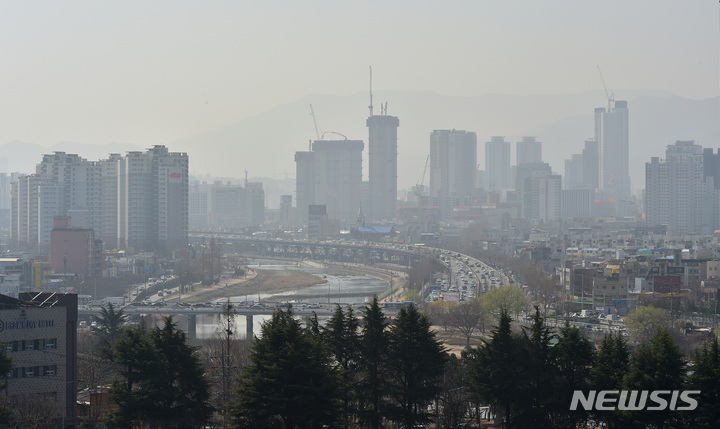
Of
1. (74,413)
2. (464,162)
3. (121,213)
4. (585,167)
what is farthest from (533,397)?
(585,167)

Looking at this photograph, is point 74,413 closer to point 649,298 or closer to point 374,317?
point 374,317

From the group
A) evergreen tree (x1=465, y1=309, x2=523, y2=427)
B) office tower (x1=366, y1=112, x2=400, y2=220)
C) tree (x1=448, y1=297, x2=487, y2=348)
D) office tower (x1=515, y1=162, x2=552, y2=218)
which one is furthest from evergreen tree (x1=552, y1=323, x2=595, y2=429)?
office tower (x1=366, y1=112, x2=400, y2=220)

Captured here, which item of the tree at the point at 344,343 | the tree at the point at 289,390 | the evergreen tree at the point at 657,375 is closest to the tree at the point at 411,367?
the tree at the point at 344,343

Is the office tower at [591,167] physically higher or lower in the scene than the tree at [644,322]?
higher

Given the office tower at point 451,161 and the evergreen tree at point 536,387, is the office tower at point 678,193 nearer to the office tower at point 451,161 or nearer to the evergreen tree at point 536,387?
the office tower at point 451,161

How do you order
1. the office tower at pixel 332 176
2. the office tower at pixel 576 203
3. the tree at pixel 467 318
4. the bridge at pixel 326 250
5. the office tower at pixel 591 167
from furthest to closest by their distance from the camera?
the office tower at pixel 591 167, the office tower at pixel 332 176, the office tower at pixel 576 203, the bridge at pixel 326 250, the tree at pixel 467 318
